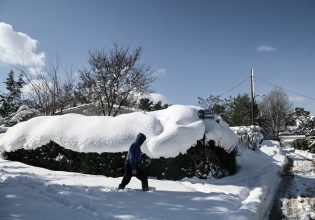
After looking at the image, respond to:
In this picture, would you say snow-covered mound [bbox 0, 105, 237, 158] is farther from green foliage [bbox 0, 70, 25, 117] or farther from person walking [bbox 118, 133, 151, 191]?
green foliage [bbox 0, 70, 25, 117]

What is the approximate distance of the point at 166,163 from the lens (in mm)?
9672

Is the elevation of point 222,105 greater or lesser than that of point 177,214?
greater

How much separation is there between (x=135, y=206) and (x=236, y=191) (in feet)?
10.1

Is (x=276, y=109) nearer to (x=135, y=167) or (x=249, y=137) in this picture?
(x=249, y=137)

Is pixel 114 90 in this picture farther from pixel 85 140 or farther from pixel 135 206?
pixel 135 206

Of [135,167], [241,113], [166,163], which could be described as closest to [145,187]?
[135,167]

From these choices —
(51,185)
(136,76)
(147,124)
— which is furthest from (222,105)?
(51,185)

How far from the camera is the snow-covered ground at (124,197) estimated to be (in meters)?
5.85

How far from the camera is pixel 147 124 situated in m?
10.5

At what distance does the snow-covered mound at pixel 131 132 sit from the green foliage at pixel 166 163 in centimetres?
23

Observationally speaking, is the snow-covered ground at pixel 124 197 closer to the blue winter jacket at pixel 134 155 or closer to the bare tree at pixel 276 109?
the blue winter jacket at pixel 134 155

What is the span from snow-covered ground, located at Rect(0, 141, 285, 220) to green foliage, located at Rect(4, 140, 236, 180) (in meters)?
0.44

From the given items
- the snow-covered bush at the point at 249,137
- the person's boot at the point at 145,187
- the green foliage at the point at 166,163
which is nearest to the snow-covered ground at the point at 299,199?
the green foliage at the point at 166,163

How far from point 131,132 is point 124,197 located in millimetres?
3470
